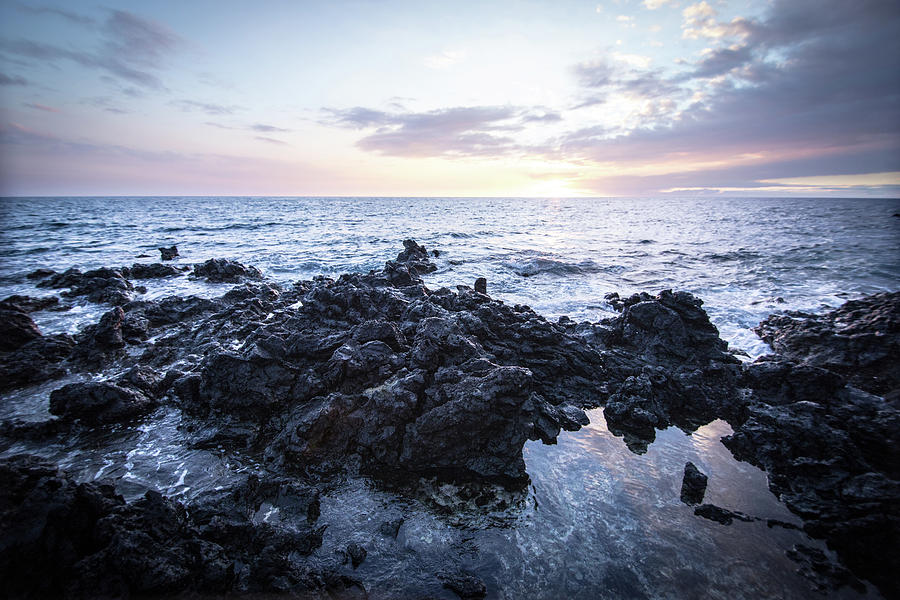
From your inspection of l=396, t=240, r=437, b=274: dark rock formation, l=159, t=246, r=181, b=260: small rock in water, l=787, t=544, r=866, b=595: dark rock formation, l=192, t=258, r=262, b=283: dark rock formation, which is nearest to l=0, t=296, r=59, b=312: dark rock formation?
l=192, t=258, r=262, b=283: dark rock formation

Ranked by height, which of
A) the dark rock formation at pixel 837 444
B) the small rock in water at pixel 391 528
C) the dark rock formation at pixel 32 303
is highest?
the dark rock formation at pixel 32 303

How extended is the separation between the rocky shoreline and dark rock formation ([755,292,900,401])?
0.08m

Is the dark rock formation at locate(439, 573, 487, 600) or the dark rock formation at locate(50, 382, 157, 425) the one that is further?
the dark rock formation at locate(50, 382, 157, 425)

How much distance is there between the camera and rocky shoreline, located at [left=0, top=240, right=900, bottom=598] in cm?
507

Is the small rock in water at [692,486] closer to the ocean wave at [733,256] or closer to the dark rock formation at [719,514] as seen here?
the dark rock formation at [719,514]

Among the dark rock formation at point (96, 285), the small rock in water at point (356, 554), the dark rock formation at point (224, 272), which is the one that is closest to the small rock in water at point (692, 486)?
the small rock in water at point (356, 554)

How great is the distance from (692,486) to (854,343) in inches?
395

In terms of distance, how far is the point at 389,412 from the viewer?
8000 millimetres

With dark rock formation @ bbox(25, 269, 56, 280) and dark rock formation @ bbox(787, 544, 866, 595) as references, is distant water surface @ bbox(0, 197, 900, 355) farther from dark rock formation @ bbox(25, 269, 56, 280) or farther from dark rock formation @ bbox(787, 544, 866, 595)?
dark rock formation @ bbox(787, 544, 866, 595)

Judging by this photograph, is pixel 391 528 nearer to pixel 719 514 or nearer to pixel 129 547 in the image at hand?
pixel 129 547

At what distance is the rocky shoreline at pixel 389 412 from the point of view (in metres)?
5.07

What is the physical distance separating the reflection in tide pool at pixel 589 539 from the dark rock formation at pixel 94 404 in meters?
6.36

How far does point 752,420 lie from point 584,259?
87.6 ft

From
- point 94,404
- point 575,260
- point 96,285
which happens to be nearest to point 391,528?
point 94,404
